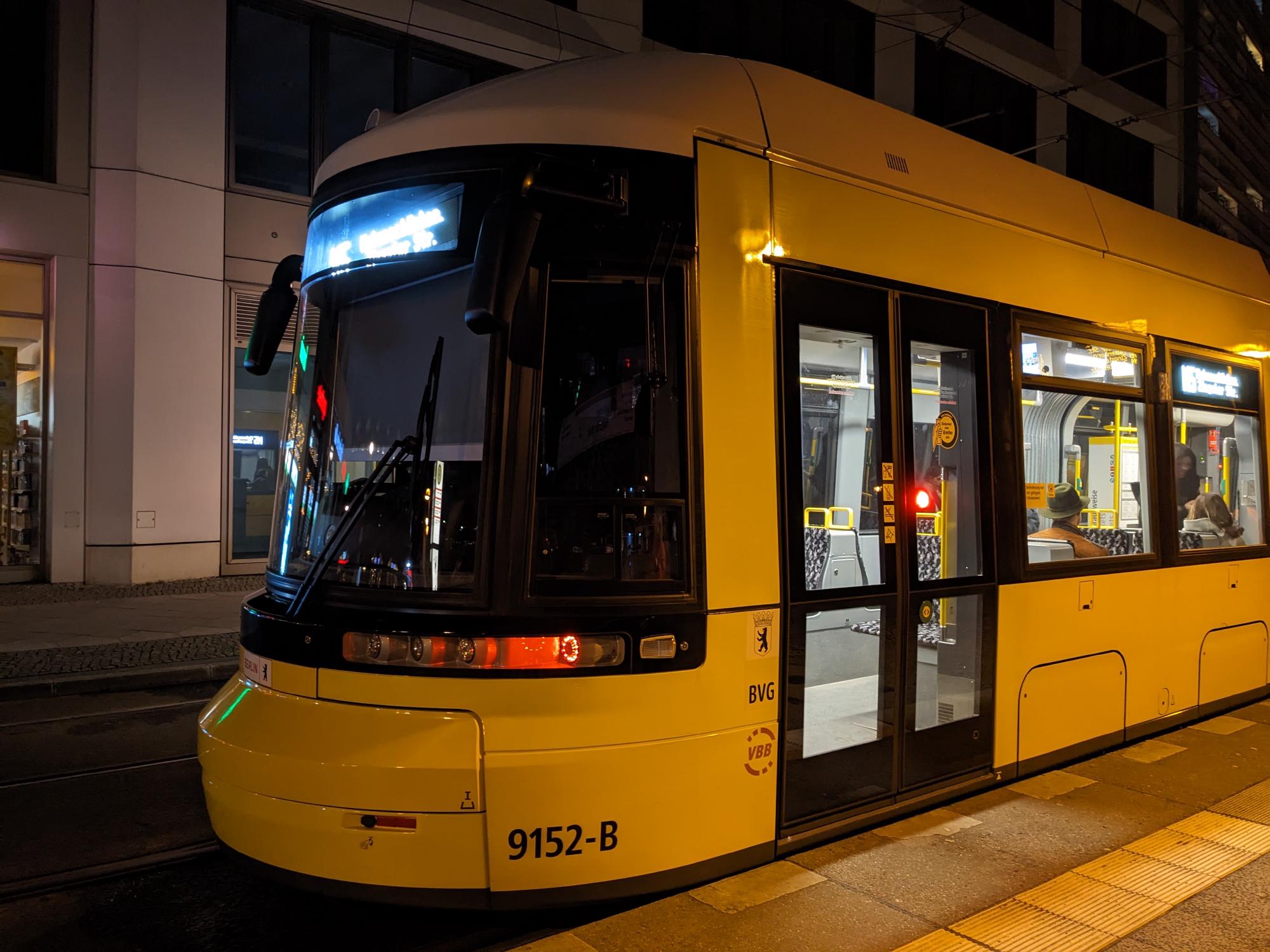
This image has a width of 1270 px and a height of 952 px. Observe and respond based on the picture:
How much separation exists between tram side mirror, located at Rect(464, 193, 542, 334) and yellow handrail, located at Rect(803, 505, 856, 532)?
1.57m

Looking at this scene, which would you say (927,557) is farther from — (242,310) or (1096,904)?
(242,310)

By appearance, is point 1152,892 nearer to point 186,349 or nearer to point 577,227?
point 577,227

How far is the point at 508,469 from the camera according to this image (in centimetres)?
348

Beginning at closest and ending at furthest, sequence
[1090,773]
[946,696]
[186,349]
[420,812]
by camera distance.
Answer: [420,812] → [946,696] → [1090,773] → [186,349]

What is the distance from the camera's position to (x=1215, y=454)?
7004 mm

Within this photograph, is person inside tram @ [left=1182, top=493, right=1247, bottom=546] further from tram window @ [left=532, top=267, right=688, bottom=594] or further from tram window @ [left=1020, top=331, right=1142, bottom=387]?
tram window @ [left=532, top=267, right=688, bottom=594]

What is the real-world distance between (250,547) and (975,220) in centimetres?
1130

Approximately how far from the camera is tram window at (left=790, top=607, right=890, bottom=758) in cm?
433

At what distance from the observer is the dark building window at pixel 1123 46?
2325 centimetres

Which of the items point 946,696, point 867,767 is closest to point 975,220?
point 946,696

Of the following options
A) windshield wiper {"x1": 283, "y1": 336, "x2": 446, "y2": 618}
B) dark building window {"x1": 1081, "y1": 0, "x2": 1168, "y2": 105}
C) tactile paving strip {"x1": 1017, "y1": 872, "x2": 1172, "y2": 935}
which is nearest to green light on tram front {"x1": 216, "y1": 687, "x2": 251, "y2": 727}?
windshield wiper {"x1": 283, "y1": 336, "x2": 446, "y2": 618}

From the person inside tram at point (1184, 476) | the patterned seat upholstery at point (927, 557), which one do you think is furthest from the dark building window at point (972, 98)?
the patterned seat upholstery at point (927, 557)

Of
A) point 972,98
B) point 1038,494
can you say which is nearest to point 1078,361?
point 1038,494

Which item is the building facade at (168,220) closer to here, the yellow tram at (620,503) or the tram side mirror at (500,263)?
the yellow tram at (620,503)
